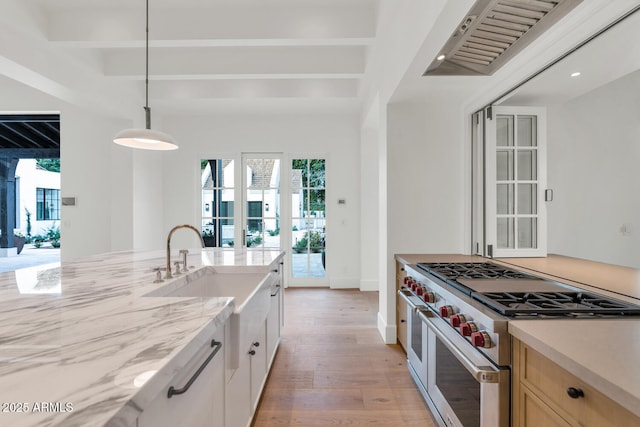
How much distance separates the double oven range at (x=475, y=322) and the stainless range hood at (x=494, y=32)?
A: 1238 mm

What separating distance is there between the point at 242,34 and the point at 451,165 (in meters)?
2.21

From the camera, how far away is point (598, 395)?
77cm

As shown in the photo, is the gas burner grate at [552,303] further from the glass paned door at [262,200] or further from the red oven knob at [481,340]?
the glass paned door at [262,200]

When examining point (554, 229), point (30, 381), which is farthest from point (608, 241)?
point (30, 381)

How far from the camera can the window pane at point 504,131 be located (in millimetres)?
2363

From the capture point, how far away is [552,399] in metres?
0.93

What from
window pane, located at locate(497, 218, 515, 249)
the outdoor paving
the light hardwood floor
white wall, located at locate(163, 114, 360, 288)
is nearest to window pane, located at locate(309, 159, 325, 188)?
white wall, located at locate(163, 114, 360, 288)

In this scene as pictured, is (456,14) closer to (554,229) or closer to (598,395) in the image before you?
(554,229)

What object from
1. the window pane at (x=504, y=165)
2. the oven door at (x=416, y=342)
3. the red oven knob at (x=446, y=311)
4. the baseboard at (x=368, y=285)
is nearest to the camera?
the red oven knob at (x=446, y=311)

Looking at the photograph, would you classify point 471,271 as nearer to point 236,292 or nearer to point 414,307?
point 414,307

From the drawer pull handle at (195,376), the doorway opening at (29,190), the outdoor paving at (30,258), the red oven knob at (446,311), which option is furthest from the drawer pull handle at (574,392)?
the outdoor paving at (30,258)

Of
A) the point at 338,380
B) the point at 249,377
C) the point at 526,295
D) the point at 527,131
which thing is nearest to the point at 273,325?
the point at 338,380

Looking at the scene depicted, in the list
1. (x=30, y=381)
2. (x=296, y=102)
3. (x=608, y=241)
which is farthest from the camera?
(x=296, y=102)

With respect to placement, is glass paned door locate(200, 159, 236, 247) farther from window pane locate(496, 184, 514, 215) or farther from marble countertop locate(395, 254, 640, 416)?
marble countertop locate(395, 254, 640, 416)
